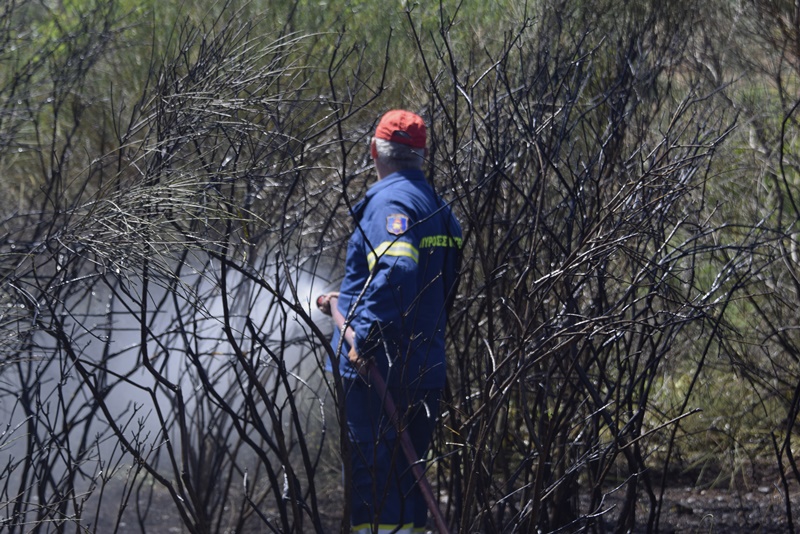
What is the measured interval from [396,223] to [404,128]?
0.41 meters

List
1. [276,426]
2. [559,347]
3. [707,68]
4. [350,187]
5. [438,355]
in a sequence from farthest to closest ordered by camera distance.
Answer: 1. [707,68]
2. [350,187]
3. [438,355]
4. [276,426]
5. [559,347]

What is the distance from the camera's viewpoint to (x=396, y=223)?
3490 millimetres

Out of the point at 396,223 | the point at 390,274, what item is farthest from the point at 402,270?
the point at 396,223

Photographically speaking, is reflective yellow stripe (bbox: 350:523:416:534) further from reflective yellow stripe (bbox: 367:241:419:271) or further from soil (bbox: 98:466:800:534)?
soil (bbox: 98:466:800:534)

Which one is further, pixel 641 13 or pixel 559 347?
pixel 641 13

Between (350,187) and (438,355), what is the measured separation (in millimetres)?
1710

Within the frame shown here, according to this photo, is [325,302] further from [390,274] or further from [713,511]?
[713,511]

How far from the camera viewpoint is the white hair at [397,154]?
12.3ft

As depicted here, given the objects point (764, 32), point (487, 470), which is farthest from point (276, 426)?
point (764, 32)

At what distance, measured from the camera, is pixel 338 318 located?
144 inches

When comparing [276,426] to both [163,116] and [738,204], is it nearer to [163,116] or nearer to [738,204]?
[163,116]

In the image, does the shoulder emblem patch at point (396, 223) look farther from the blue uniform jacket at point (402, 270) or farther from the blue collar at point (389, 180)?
the blue collar at point (389, 180)

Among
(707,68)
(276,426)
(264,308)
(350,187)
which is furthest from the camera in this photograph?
(264,308)

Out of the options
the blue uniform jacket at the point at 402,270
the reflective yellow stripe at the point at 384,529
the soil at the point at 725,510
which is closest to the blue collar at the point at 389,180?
the blue uniform jacket at the point at 402,270
